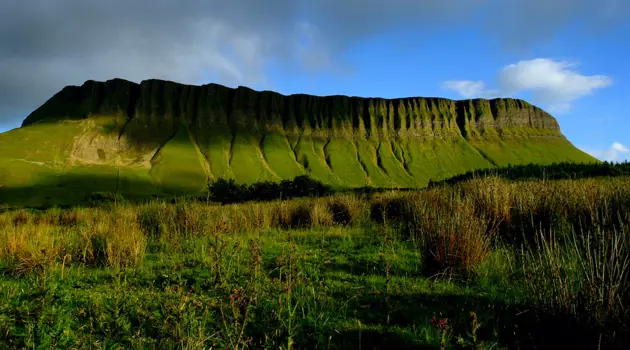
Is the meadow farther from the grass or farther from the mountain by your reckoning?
the mountain

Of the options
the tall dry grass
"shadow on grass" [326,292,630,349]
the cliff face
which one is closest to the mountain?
the cliff face

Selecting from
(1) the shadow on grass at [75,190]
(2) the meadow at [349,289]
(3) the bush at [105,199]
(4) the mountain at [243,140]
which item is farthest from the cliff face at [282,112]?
(2) the meadow at [349,289]

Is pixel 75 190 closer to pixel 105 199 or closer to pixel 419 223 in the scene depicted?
pixel 105 199

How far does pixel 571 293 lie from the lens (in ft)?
12.3

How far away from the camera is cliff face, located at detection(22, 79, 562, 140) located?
115250mm

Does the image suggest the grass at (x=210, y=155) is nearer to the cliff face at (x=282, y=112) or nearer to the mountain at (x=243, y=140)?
the mountain at (x=243, y=140)

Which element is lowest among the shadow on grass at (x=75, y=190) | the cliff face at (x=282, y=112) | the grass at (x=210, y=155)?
the shadow on grass at (x=75, y=190)

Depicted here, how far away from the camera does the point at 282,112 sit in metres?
136

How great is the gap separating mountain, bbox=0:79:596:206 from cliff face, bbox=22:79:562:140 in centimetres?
37

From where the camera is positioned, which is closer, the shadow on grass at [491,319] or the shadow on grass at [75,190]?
the shadow on grass at [491,319]

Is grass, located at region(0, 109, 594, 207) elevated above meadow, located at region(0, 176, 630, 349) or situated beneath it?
elevated above

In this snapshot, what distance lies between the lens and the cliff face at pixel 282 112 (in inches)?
4537

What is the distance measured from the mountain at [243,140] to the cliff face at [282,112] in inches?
14.5

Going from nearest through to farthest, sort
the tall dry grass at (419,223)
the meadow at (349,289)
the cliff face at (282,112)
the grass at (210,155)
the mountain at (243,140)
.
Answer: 1. the meadow at (349,289)
2. the tall dry grass at (419,223)
3. the grass at (210,155)
4. the mountain at (243,140)
5. the cliff face at (282,112)
